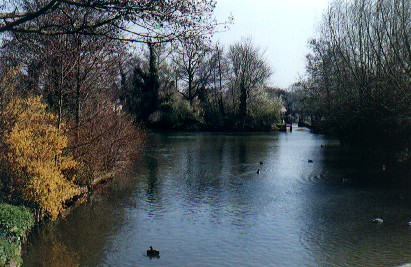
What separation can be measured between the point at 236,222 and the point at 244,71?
54165mm

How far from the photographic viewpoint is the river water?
40.6 feet

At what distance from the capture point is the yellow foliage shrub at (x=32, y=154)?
1360 cm

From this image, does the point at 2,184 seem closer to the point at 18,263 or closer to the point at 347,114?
the point at 18,263

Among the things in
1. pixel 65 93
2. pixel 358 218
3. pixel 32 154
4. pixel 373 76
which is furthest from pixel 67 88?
pixel 373 76

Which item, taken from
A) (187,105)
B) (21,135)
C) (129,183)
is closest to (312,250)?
(21,135)

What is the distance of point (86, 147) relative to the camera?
19078 millimetres

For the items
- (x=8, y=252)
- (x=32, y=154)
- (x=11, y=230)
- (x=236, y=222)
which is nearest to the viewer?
(x=8, y=252)

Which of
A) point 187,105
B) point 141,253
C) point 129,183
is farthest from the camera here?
point 187,105

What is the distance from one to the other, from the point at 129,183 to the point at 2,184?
9454 mm

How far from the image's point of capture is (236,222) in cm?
1568

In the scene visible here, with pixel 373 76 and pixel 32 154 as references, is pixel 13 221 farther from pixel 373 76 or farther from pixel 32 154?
pixel 373 76

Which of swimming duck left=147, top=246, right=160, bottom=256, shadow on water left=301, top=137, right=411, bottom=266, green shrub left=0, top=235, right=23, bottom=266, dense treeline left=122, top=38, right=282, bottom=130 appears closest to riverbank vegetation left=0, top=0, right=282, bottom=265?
green shrub left=0, top=235, right=23, bottom=266

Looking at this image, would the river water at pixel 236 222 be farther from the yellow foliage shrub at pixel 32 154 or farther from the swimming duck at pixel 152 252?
the yellow foliage shrub at pixel 32 154

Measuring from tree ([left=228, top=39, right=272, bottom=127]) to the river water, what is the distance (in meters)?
40.3
